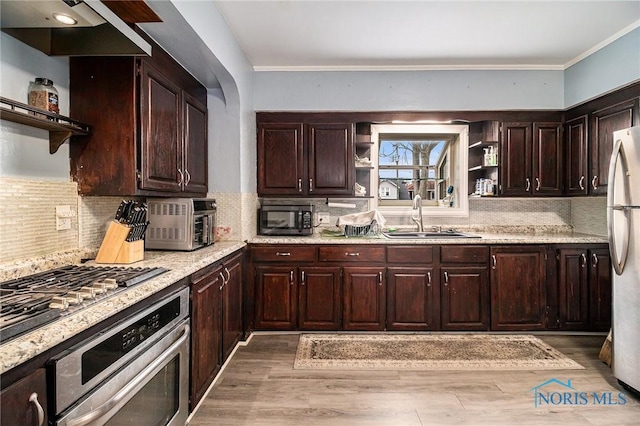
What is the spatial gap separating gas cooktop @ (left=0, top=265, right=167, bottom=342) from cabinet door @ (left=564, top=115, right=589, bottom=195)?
369cm

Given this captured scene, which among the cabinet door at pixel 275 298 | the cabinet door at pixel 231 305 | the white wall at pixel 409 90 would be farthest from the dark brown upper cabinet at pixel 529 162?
the cabinet door at pixel 231 305

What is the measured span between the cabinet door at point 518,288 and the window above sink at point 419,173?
774 mm

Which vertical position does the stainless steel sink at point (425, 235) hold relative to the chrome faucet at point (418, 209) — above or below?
below

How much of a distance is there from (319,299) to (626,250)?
90.8 inches

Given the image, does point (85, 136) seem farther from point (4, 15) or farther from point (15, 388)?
point (15, 388)

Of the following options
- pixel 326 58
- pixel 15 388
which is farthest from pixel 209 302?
pixel 326 58

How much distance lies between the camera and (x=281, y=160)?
3617mm

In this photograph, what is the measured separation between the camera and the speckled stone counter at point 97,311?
0.90 m

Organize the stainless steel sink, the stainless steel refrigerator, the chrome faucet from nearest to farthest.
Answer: the stainless steel refrigerator → the stainless steel sink → the chrome faucet

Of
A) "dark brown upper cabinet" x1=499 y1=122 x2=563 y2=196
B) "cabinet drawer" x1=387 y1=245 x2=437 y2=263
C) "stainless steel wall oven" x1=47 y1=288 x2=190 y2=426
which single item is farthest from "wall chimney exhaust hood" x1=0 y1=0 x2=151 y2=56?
"dark brown upper cabinet" x1=499 y1=122 x2=563 y2=196

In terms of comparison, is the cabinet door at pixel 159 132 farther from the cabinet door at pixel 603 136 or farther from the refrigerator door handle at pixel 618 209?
the cabinet door at pixel 603 136

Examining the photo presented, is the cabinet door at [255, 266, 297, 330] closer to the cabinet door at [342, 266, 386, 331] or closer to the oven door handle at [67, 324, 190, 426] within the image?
the cabinet door at [342, 266, 386, 331]

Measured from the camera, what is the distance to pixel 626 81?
9.46 feet

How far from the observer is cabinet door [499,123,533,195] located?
3.60 m
